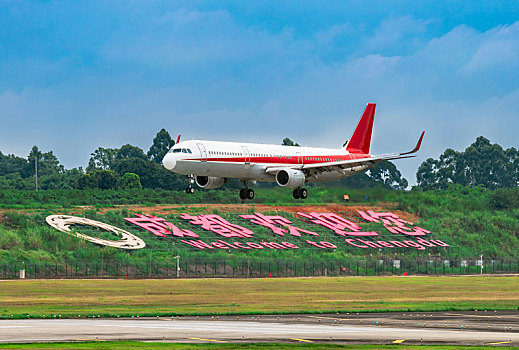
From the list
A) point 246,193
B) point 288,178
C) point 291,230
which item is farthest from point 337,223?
A: point 246,193

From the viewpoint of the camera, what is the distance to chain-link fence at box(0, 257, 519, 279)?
12338 centimetres

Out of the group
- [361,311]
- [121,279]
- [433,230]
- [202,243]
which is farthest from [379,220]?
[361,311]

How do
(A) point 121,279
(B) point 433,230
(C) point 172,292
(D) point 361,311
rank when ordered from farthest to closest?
(B) point 433,230 → (A) point 121,279 → (C) point 172,292 → (D) point 361,311

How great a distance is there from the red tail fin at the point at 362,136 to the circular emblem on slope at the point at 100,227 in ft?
193

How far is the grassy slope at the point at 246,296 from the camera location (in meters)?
83.4

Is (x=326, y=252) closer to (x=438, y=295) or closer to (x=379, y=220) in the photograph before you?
(x=379, y=220)

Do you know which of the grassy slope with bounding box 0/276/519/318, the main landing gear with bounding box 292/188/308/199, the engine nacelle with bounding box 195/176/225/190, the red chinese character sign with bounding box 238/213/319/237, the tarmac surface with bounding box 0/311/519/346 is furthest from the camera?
the red chinese character sign with bounding box 238/213/319/237

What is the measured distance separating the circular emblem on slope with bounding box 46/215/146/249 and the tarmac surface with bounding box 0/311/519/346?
227 ft

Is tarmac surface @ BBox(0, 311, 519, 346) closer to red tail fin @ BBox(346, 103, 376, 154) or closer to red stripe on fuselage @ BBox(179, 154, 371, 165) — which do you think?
red stripe on fuselage @ BBox(179, 154, 371, 165)

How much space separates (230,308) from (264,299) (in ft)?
38.8

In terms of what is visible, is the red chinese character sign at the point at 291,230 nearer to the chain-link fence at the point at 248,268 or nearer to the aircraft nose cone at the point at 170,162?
the chain-link fence at the point at 248,268

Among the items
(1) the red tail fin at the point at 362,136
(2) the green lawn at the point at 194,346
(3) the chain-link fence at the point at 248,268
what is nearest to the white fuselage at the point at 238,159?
(1) the red tail fin at the point at 362,136

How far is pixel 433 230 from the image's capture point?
584 feet

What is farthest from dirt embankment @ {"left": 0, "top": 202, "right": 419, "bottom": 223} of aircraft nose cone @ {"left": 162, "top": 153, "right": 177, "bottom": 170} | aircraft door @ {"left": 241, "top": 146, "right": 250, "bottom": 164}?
aircraft nose cone @ {"left": 162, "top": 153, "right": 177, "bottom": 170}
